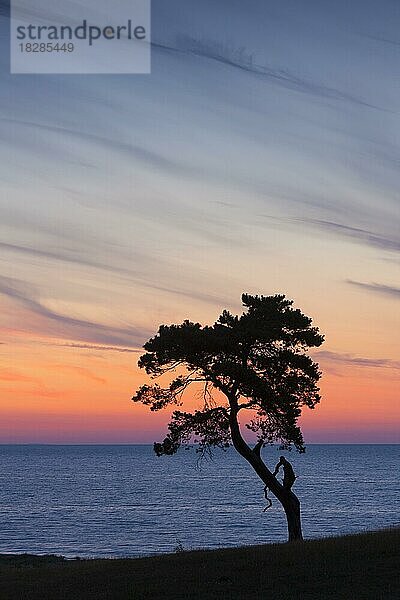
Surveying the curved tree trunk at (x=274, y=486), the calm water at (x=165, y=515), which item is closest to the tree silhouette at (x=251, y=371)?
the curved tree trunk at (x=274, y=486)

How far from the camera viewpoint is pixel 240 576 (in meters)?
24.3

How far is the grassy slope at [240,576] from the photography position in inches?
860

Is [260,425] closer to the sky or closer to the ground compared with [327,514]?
closer to the sky

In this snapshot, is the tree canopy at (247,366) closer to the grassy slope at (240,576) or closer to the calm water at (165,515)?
the grassy slope at (240,576)

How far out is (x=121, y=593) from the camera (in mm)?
22734

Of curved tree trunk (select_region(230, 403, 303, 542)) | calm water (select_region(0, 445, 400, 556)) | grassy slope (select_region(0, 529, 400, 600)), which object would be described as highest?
curved tree trunk (select_region(230, 403, 303, 542))

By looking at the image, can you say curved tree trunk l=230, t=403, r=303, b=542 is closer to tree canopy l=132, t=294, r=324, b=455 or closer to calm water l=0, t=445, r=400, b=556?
tree canopy l=132, t=294, r=324, b=455

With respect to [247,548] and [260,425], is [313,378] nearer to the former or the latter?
[260,425]

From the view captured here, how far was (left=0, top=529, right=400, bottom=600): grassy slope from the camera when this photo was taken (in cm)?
2184

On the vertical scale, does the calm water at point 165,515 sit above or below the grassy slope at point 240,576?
below

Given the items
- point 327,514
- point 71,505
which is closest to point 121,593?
point 327,514

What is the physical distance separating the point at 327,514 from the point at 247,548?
88051mm

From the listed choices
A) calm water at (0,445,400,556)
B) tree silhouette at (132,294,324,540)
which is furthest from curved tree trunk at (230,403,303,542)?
calm water at (0,445,400,556)

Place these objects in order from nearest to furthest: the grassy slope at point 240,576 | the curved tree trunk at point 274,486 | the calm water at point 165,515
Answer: the grassy slope at point 240,576
the curved tree trunk at point 274,486
the calm water at point 165,515
